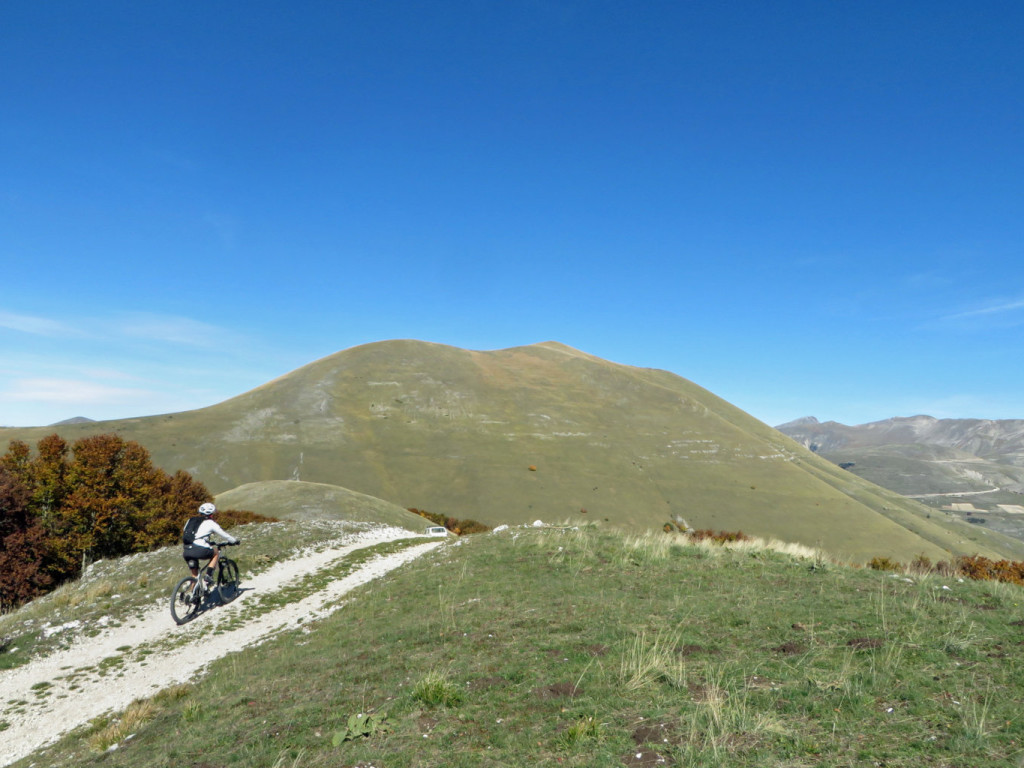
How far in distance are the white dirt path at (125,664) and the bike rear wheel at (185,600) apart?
0.97 ft

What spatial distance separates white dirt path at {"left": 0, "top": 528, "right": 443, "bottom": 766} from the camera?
10.7 m

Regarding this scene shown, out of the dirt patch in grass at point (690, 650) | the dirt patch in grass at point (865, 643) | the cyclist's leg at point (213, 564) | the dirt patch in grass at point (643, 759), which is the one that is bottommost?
the cyclist's leg at point (213, 564)

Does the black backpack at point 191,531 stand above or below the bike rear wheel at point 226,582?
above

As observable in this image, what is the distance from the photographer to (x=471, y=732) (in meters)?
6.79

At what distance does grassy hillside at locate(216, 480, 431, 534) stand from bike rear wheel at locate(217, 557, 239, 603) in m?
22.1

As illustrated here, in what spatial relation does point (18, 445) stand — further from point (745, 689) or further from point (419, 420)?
point (419, 420)

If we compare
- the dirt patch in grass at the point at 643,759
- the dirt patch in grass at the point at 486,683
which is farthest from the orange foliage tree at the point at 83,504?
the dirt patch in grass at the point at 643,759

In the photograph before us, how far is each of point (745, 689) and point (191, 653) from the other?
13618mm

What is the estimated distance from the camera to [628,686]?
7.52 metres

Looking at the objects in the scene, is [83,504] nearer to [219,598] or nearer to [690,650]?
[219,598]

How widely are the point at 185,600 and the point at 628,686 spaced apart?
14.9 metres

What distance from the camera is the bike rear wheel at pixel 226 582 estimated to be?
58.0ft

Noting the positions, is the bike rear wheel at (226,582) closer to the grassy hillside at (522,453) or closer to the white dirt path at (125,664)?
the white dirt path at (125,664)

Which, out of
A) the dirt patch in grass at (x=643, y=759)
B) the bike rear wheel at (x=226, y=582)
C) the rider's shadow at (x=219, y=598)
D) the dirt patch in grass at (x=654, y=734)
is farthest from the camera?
the bike rear wheel at (x=226, y=582)
